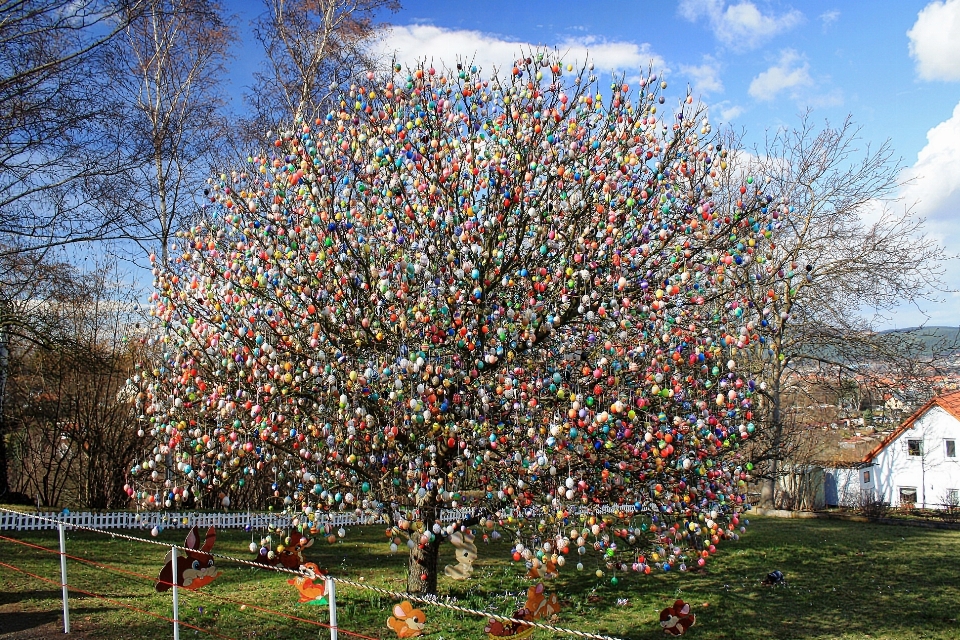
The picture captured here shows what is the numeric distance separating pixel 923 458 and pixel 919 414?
98.5 inches

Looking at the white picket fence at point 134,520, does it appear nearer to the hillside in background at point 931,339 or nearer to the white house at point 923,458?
the hillside in background at point 931,339

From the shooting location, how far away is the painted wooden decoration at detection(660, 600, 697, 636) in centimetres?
779

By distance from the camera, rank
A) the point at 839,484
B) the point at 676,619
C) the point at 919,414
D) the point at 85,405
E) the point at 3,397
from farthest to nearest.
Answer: the point at 839,484 → the point at 919,414 → the point at 85,405 → the point at 3,397 → the point at 676,619

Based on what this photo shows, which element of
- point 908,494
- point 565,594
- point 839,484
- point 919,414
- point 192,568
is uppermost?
point 919,414

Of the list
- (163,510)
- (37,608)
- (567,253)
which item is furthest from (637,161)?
(163,510)

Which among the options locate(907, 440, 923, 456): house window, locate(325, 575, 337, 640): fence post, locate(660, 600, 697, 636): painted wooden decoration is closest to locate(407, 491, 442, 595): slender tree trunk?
locate(660, 600, 697, 636): painted wooden decoration

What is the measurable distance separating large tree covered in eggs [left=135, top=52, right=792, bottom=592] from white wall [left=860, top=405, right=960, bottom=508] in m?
31.7

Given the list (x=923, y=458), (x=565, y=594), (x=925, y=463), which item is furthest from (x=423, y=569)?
(x=925, y=463)

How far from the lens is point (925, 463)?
3466cm

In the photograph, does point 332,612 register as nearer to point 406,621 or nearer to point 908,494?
point 406,621

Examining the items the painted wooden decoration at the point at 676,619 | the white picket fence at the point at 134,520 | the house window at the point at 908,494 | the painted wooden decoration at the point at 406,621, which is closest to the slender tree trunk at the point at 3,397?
the white picket fence at the point at 134,520

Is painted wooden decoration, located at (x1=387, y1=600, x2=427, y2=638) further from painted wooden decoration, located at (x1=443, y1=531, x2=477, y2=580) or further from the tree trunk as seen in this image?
painted wooden decoration, located at (x1=443, y1=531, x2=477, y2=580)

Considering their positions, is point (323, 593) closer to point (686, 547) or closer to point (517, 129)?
point (686, 547)

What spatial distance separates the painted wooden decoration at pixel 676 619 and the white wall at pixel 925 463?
30043 millimetres
